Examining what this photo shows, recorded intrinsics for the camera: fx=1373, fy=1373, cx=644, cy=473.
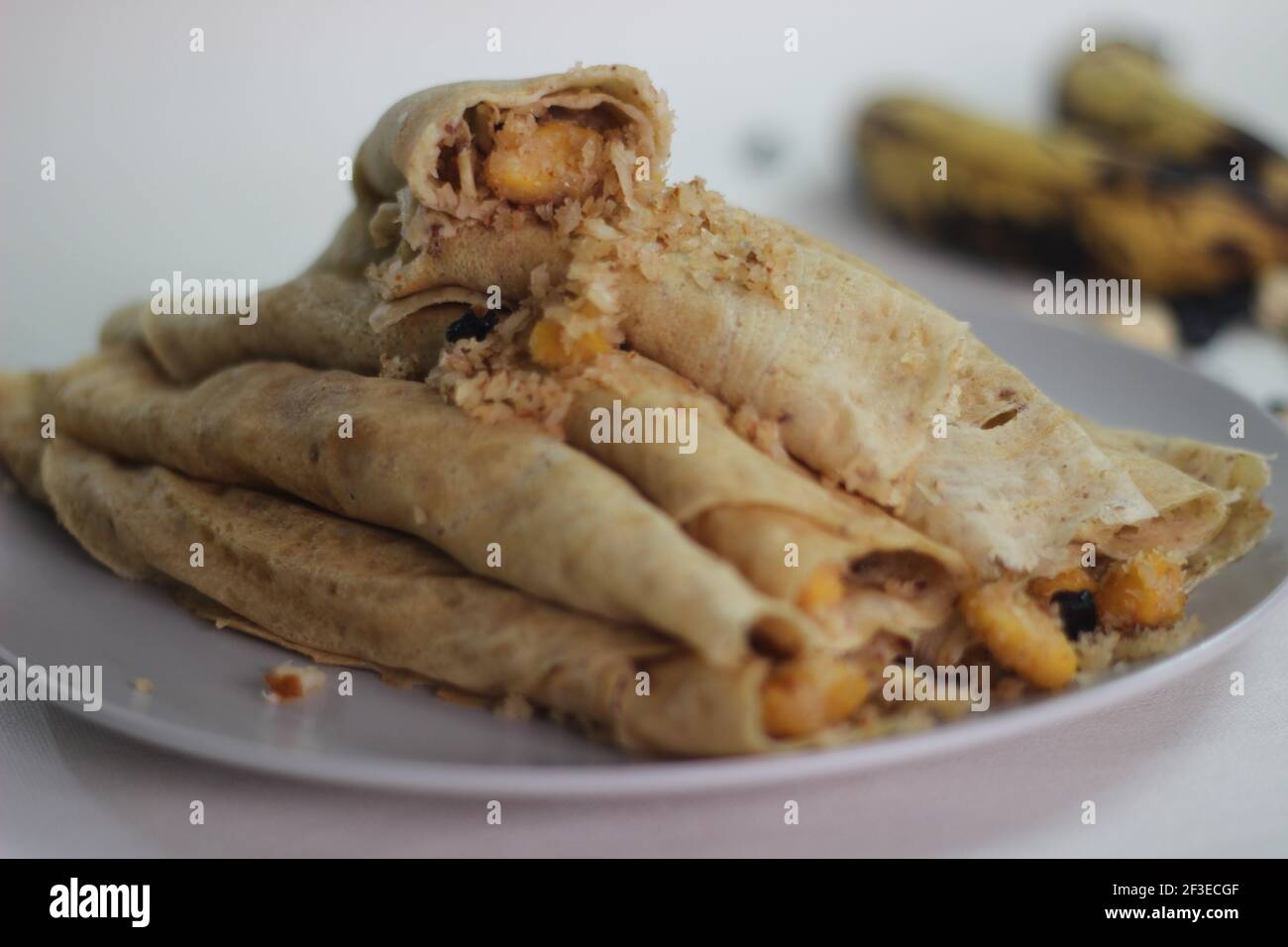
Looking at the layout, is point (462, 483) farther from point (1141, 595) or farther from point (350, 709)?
point (1141, 595)

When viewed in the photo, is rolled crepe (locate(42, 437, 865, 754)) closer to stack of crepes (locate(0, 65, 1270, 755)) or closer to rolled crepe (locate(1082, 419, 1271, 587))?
stack of crepes (locate(0, 65, 1270, 755))

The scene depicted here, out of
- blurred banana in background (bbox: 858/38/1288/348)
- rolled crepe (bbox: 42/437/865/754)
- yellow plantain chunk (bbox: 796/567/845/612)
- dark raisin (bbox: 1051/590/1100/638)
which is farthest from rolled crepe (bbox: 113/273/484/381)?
blurred banana in background (bbox: 858/38/1288/348)

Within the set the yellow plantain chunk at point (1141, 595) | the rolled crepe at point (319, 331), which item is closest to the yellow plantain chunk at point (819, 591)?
the yellow plantain chunk at point (1141, 595)

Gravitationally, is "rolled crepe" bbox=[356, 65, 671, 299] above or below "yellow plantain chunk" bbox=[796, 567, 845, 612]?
above

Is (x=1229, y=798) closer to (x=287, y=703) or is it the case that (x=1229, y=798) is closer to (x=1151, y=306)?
(x=287, y=703)

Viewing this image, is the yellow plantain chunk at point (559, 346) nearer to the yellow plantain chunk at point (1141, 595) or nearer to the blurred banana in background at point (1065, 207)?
the yellow plantain chunk at point (1141, 595)

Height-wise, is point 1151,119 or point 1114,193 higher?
point 1151,119

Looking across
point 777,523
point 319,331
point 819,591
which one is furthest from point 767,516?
point 319,331
